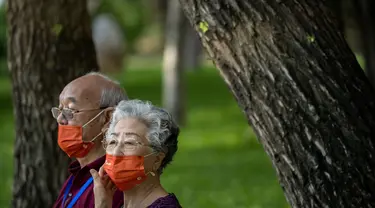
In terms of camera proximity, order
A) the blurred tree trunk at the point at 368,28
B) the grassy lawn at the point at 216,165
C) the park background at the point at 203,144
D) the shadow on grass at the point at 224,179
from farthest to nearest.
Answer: the blurred tree trunk at the point at 368,28, the park background at the point at 203,144, the grassy lawn at the point at 216,165, the shadow on grass at the point at 224,179

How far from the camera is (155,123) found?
4.62 meters

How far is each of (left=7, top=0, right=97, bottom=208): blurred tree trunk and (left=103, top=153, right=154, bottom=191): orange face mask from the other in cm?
331

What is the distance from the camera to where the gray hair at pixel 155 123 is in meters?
4.62

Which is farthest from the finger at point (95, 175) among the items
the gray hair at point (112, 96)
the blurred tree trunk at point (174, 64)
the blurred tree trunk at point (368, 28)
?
the blurred tree trunk at point (174, 64)

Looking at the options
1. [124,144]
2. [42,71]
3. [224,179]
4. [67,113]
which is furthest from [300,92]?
[224,179]

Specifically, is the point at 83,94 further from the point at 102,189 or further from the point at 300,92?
the point at 300,92

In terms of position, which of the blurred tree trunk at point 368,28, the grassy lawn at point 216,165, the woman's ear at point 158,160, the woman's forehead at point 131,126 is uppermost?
the woman's forehead at point 131,126

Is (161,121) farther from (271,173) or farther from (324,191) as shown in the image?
(271,173)

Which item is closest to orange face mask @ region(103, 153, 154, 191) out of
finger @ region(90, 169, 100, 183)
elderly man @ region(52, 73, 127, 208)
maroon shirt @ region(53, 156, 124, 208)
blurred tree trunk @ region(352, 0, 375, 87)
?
finger @ region(90, 169, 100, 183)

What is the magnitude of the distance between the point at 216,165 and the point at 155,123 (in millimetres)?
11641

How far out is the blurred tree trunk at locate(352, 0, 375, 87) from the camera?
15.1 meters

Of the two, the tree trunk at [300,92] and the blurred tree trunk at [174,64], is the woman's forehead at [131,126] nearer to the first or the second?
the tree trunk at [300,92]

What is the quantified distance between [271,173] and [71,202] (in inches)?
404

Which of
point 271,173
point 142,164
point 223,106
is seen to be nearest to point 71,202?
point 142,164
